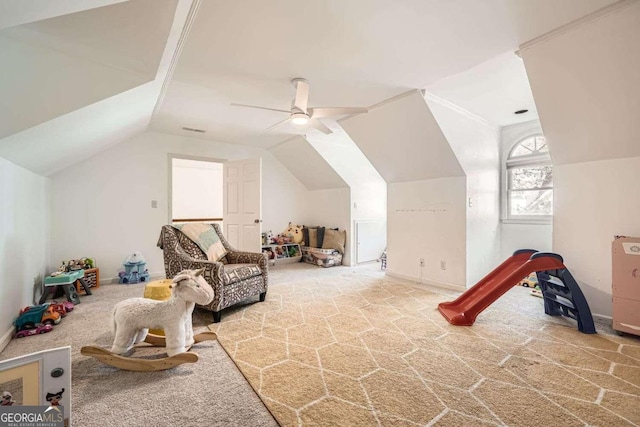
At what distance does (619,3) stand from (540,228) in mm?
3033

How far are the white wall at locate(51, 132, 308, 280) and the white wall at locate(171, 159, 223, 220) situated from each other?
2.21 metres

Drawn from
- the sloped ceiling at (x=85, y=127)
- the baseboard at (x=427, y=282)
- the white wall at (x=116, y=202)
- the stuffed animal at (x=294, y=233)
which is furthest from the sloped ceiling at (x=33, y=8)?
the stuffed animal at (x=294, y=233)

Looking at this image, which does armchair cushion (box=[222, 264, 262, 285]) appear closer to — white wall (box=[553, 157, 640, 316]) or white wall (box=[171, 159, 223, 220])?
white wall (box=[553, 157, 640, 316])

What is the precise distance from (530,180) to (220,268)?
14.9 ft

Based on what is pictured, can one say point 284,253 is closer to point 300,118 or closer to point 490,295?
point 300,118

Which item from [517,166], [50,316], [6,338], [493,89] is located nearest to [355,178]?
[517,166]

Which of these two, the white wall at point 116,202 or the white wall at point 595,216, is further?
the white wall at point 116,202

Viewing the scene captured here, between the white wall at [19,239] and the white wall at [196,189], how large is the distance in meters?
3.48

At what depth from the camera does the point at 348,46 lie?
221 centimetres

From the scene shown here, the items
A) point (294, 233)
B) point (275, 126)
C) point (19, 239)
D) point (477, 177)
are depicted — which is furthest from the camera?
point (294, 233)

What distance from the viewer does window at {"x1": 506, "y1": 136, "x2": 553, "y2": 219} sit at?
405 centimetres

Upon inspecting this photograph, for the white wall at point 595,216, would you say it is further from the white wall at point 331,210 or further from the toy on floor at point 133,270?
the toy on floor at point 133,270

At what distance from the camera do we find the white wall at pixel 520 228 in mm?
4004

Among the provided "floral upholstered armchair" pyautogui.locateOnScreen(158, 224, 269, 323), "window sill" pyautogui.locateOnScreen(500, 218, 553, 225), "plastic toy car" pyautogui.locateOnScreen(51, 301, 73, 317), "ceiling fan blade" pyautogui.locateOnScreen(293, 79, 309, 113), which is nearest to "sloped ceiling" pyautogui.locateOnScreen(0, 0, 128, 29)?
"ceiling fan blade" pyautogui.locateOnScreen(293, 79, 309, 113)
